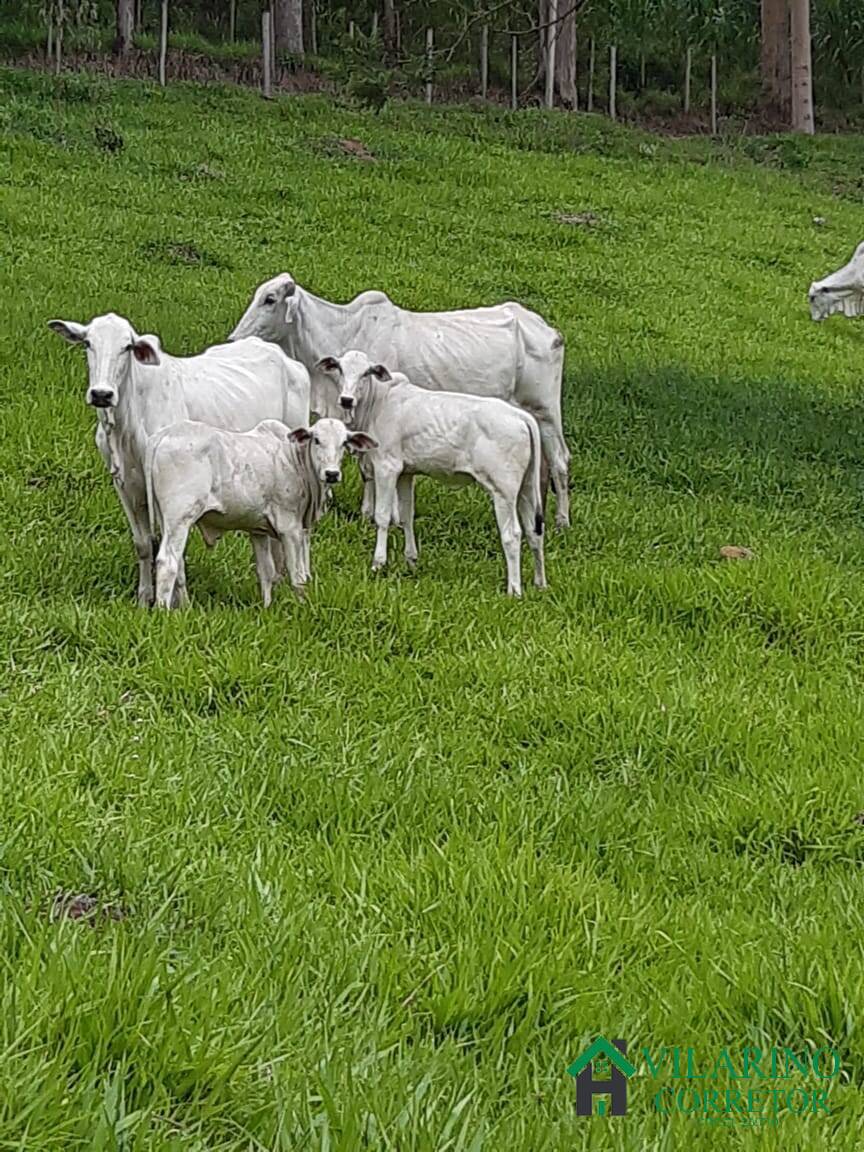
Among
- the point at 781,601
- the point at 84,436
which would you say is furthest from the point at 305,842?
the point at 84,436

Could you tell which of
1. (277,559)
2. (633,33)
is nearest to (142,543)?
(277,559)

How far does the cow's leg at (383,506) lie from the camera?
7.46 metres

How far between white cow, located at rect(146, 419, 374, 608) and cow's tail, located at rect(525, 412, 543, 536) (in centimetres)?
110

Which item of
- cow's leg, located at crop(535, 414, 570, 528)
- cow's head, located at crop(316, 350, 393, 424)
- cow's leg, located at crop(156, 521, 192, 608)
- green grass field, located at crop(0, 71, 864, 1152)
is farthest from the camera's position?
cow's leg, located at crop(535, 414, 570, 528)

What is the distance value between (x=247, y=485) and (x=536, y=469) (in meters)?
1.93

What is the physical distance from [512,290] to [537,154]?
8.77m

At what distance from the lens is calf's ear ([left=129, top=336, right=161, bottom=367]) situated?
259 inches

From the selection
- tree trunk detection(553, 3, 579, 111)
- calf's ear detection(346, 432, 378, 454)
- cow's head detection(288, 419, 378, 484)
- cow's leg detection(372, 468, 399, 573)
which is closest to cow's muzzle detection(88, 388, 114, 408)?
cow's head detection(288, 419, 378, 484)

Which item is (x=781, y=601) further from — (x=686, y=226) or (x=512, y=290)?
(x=686, y=226)

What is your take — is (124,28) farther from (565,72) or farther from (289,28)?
(565,72)

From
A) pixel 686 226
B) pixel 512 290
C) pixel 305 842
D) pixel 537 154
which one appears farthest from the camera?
pixel 537 154

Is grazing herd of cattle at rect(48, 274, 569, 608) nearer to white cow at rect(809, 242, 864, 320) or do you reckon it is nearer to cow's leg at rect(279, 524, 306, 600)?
cow's leg at rect(279, 524, 306, 600)

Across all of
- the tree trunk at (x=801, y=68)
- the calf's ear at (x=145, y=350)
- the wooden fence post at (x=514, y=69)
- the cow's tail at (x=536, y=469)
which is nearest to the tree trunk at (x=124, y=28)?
the wooden fence post at (x=514, y=69)

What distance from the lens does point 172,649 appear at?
5578 mm
